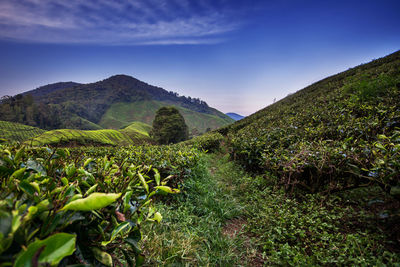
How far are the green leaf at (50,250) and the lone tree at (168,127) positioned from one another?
31.1m

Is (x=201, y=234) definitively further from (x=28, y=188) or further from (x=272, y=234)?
(x=28, y=188)

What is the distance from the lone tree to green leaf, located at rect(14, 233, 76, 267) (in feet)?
102

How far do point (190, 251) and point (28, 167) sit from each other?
1728mm

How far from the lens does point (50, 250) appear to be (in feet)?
1.41

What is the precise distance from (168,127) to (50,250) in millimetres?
31645

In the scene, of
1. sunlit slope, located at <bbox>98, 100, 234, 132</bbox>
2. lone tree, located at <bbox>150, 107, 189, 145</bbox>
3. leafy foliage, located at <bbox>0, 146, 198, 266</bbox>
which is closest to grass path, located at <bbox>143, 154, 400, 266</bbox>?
leafy foliage, located at <bbox>0, 146, 198, 266</bbox>

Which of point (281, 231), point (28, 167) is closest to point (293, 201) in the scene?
point (281, 231)

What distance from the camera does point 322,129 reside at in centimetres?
400

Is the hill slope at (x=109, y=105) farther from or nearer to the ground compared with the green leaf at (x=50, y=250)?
farther from the ground

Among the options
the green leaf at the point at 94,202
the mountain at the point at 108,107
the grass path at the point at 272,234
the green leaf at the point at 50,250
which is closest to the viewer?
the green leaf at the point at 50,250

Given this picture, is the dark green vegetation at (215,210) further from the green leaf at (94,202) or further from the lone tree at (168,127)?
the lone tree at (168,127)

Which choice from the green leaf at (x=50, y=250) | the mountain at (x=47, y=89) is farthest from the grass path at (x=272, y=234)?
the mountain at (x=47, y=89)

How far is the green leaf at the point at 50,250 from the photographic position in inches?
15.7

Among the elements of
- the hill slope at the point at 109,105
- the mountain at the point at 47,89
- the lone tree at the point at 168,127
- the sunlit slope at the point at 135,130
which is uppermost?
the mountain at the point at 47,89
